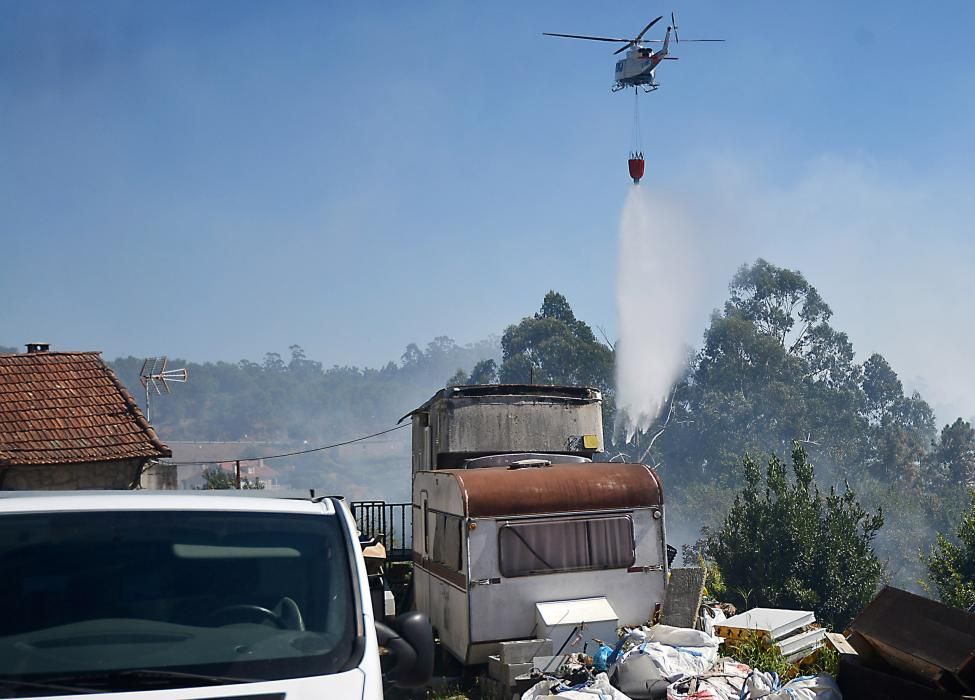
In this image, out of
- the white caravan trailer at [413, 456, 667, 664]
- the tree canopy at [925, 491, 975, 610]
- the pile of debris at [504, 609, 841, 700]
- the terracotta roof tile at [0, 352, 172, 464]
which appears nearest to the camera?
the pile of debris at [504, 609, 841, 700]

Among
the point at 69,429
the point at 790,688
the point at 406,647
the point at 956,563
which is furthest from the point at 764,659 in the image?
the point at 956,563

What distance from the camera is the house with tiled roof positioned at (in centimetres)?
2117

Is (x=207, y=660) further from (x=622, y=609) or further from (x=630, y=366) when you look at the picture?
Answer: (x=630, y=366)

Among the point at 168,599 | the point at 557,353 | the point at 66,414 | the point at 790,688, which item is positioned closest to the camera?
the point at 168,599

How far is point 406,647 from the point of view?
14.0ft

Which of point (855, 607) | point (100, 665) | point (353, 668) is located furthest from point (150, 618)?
point (855, 607)

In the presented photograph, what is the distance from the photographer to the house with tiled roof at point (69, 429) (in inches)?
834

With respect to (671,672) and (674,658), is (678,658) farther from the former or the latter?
(671,672)

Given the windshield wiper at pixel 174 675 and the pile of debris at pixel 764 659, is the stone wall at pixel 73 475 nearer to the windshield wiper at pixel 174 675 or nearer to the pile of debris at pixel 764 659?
the pile of debris at pixel 764 659

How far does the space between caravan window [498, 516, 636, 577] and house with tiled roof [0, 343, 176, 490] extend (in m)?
12.4

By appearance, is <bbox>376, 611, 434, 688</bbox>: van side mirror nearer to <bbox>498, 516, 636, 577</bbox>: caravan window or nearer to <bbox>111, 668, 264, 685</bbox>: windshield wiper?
<bbox>111, 668, 264, 685</bbox>: windshield wiper

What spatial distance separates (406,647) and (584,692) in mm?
5662

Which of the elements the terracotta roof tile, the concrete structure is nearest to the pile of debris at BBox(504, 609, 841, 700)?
the concrete structure

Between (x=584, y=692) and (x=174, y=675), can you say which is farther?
(x=584, y=692)
